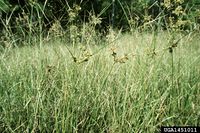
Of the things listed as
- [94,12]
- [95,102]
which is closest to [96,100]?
[95,102]

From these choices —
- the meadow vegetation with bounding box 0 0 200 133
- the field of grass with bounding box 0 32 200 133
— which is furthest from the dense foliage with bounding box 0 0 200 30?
the field of grass with bounding box 0 32 200 133

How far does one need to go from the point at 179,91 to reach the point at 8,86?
1.21m

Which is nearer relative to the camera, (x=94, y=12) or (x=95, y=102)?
(x=95, y=102)

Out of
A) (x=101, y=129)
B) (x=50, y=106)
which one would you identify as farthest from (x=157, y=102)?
(x=50, y=106)

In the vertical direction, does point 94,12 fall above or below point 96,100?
below

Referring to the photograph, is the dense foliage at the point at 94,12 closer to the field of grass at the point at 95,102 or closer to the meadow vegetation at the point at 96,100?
the meadow vegetation at the point at 96,100

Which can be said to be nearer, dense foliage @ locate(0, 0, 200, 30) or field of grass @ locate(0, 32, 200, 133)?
field of grass @ locate(0, 32, 200, 133)

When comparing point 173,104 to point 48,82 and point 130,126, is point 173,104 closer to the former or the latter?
point 130,126

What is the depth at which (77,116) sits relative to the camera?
221 cm

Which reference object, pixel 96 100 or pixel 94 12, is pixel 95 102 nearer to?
pixel 96 100

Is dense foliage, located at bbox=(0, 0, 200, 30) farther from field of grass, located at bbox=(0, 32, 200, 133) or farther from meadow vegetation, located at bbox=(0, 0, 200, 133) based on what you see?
field of grass, located at bbox=(0, 32, 200, 133)

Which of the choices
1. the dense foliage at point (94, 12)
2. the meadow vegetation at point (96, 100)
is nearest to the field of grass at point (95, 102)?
the meadow vegetation at point (96, 100)

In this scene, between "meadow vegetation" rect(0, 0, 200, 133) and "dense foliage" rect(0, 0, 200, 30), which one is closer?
"meadow vegetation" rect(0, 0, 200, 133)

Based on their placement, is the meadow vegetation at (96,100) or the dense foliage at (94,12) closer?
the meadow vegetation at (96,100)
